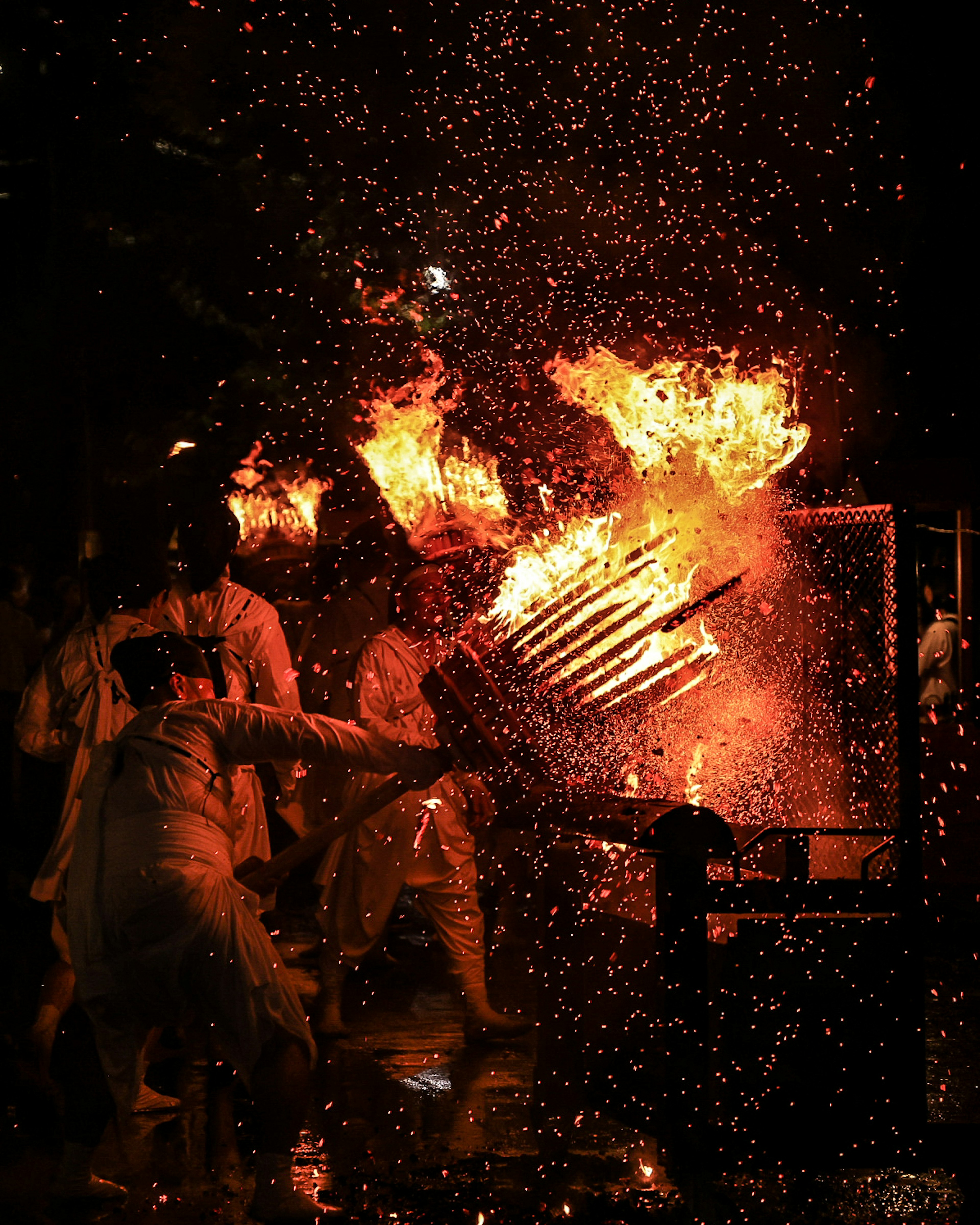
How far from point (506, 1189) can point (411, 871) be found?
2.25 m

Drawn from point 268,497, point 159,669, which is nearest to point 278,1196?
point 159,669

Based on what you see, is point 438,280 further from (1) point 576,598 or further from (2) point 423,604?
(2) point 423,604

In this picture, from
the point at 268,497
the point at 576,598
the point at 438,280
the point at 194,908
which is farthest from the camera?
the point at 268,497

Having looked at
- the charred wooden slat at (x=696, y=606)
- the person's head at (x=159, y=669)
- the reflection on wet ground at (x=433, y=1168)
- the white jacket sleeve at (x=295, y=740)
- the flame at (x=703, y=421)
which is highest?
the flame at (x=703, y=421)

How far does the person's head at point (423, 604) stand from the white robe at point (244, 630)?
636mm

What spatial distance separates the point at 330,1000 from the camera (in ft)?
20.6

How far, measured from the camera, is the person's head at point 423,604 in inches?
264

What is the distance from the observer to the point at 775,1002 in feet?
13.9

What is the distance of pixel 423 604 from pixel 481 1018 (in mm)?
1918

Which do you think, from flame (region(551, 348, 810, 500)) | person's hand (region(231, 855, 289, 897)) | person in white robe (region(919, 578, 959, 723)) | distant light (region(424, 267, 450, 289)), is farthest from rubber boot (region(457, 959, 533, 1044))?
distant light (region(424, 267, 450, 289))

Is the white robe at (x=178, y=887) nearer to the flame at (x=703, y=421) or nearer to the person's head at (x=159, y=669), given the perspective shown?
the person's head at (x=159, y=669)

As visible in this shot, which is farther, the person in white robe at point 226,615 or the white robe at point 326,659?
the white robe at point 326,659

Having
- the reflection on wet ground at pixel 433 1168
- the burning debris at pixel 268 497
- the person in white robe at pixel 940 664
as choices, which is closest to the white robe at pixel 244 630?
the reflection on wet ground at pixel 433 1168

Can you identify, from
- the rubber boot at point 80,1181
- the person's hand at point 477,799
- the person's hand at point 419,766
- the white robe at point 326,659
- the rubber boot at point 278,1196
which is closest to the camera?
the rubber boot at point 278,1196
